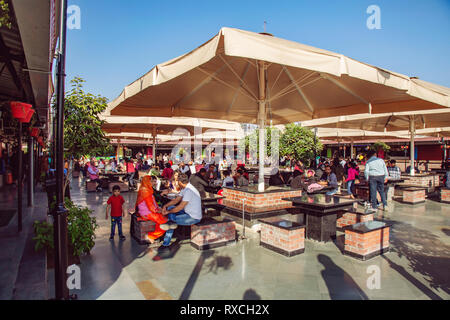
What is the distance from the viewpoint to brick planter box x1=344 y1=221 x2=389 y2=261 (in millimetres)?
3952

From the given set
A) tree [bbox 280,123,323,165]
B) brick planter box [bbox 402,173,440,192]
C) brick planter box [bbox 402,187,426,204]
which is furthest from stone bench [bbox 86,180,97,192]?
tree [bbox 280,123,323,165]

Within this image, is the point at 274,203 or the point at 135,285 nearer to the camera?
the point at 135,285

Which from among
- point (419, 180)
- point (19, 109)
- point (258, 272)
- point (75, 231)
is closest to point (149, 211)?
point (75, 231)

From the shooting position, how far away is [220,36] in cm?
307

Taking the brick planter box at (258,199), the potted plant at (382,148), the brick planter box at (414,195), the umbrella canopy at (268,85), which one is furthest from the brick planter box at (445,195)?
the potted plant at (382,148)

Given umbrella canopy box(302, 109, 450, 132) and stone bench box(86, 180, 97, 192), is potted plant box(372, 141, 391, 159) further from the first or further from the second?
stone bench box(86, 180, 97, 192)

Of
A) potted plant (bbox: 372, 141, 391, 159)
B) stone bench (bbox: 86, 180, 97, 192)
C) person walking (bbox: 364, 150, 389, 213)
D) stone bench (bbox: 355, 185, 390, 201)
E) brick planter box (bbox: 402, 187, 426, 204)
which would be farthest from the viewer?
potted plant (bbox: 372, 141, 391, 159)

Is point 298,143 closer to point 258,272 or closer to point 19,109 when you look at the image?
point 258,272

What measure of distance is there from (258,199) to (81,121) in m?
3.48

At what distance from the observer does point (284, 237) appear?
412 cm

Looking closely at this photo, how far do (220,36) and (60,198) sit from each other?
2.30 meters

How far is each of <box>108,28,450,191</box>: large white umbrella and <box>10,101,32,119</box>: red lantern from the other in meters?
1.36
